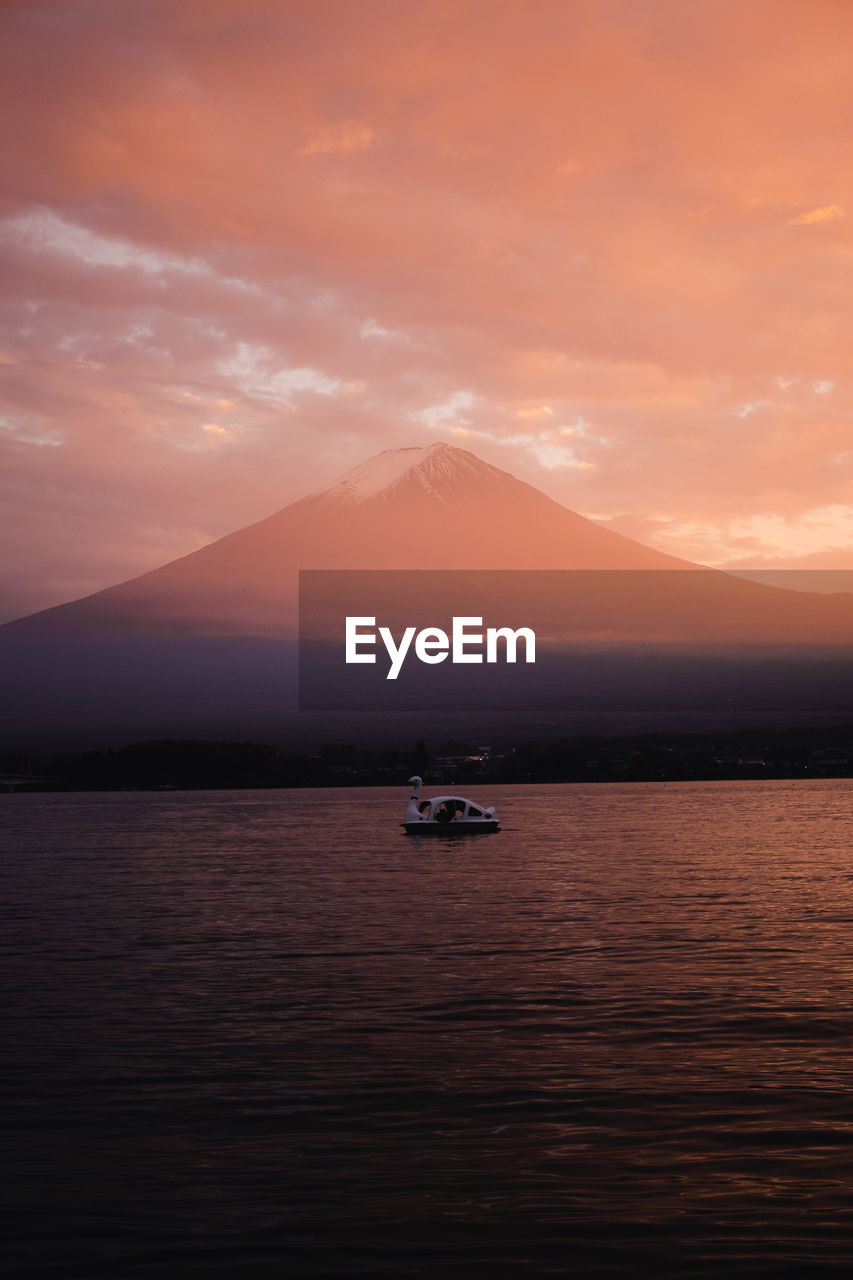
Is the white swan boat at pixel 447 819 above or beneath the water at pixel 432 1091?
beneath

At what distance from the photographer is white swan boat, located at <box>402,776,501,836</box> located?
242 ft

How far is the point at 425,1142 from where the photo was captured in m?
12.3

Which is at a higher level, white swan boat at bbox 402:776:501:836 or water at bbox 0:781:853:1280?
water at bbox 0:781:853:1280

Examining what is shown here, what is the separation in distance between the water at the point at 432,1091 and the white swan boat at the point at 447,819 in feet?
128

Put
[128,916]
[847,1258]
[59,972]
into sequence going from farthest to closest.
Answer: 1. [128,916]
2. [59,972]
3. [847,1258]

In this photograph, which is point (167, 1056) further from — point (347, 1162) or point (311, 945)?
point (311, 945)

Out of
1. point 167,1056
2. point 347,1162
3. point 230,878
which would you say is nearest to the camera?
point 347,1162

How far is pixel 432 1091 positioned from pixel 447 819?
2416 inches

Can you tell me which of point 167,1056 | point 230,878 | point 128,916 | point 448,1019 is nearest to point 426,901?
point 128,916

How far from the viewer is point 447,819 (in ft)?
247

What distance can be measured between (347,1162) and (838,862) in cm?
4326

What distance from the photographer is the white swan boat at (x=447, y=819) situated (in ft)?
242

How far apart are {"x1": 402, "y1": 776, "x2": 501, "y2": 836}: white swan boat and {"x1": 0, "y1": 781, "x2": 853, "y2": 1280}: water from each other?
39.1 metres

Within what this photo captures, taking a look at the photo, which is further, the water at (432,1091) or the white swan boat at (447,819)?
the white swan boat at (447,819)
